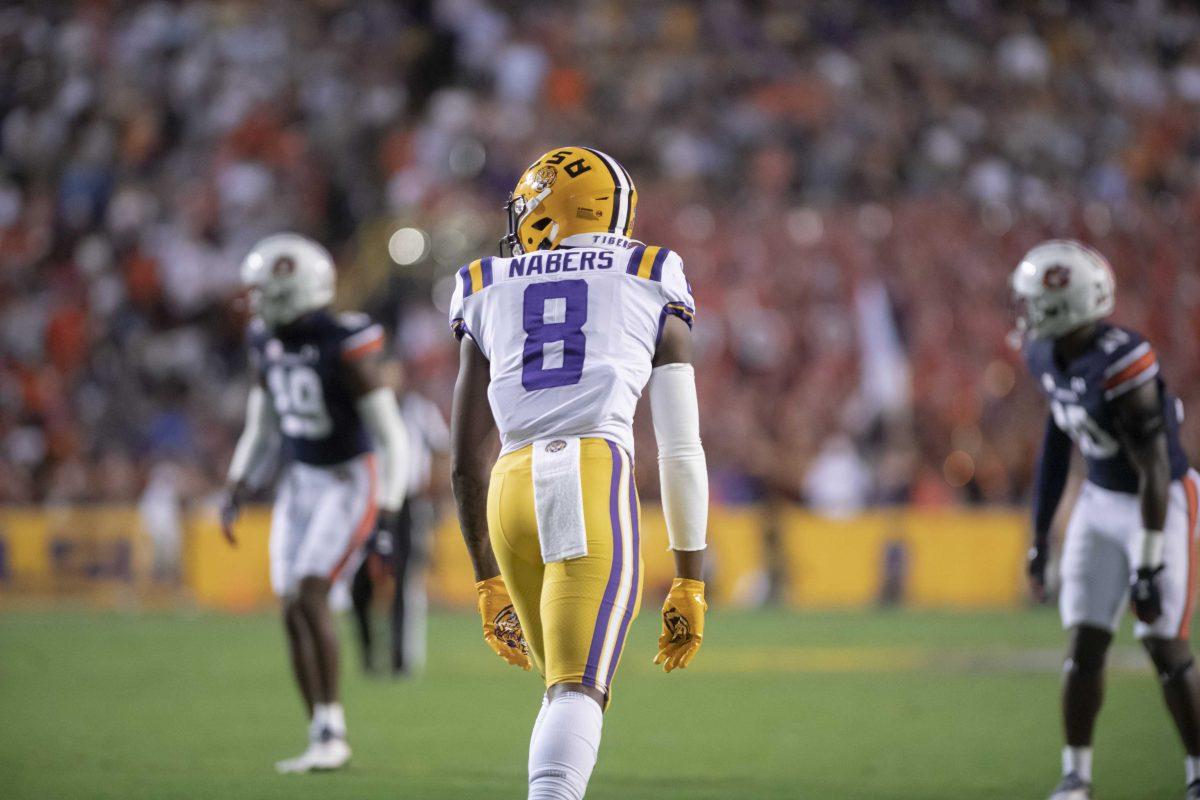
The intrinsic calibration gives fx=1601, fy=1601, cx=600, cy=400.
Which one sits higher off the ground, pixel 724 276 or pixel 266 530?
pixel 724 276

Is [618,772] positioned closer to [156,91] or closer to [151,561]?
[151,561]

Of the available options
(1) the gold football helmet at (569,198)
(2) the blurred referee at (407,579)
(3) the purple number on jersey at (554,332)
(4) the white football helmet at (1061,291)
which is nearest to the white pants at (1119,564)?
(4) the white football helmet at (1061,291)

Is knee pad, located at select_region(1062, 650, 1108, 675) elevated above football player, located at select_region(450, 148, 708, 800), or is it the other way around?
football player, located at select_region(450, 148, 708, 800)

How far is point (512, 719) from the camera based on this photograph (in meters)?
8.07

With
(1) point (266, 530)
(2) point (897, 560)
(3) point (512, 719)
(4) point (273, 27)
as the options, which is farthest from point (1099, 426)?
(4) point (273, 27)

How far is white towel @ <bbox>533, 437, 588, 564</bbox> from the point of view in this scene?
3846 millimetres

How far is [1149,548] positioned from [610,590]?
2.41 meters

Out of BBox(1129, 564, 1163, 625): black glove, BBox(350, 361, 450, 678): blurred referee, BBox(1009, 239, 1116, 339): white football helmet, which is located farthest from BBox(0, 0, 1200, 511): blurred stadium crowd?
BBox(1129, 564, 1163, 625): black glove

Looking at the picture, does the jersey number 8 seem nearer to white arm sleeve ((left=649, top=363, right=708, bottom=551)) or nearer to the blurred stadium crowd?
→ white arm sleeve ((left=649, top=363, right=708, bottom=551))

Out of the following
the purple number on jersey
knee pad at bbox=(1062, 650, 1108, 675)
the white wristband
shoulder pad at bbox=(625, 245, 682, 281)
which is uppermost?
shoulder pad at bbox=(625, 245, 682, 281)

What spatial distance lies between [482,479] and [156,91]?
16.2 metres

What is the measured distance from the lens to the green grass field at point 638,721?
603cm

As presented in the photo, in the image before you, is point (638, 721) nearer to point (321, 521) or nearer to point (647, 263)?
point (321, 521)

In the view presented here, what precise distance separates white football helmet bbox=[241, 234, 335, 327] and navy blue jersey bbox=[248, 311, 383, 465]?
61 millimetres
